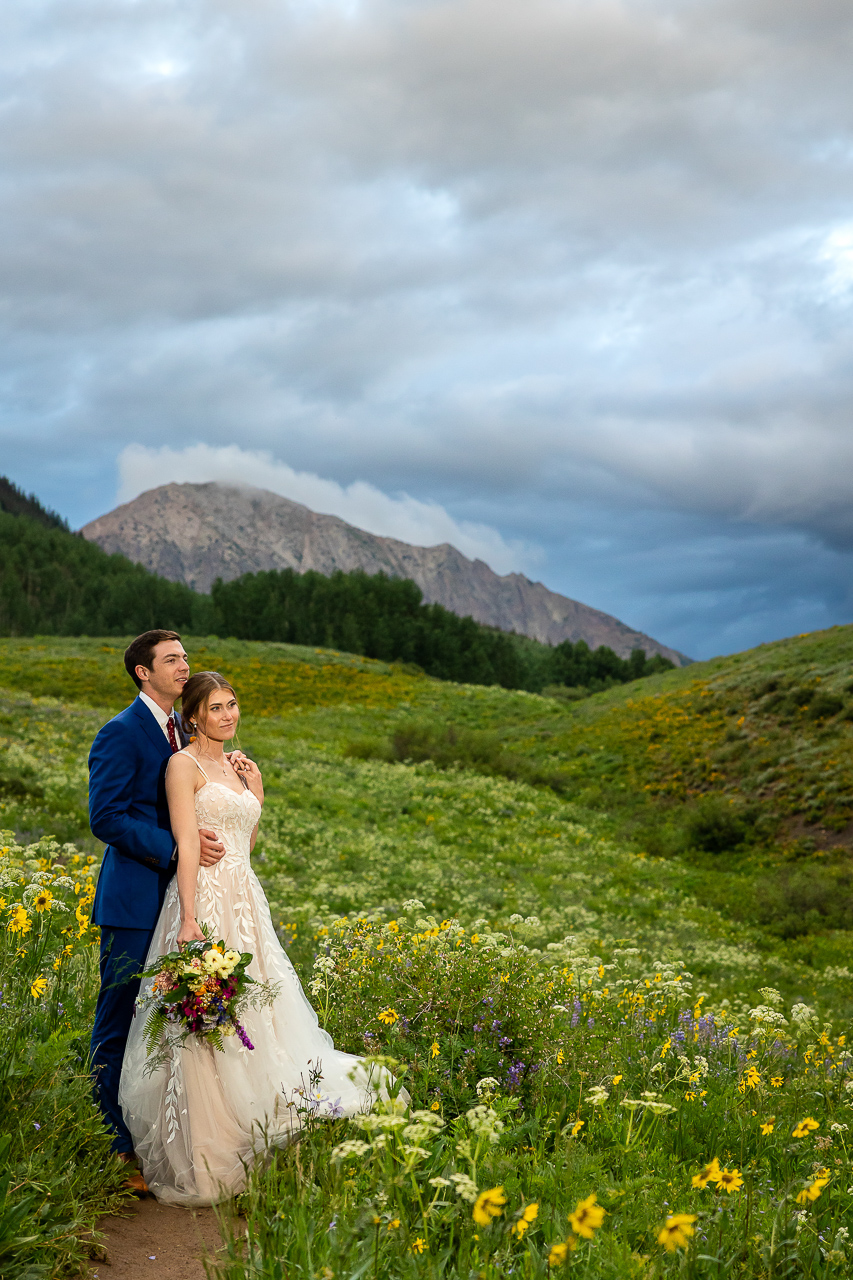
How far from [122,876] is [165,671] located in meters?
1.04

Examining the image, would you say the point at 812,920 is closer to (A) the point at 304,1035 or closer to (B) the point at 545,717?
(A) the point at 304,1035

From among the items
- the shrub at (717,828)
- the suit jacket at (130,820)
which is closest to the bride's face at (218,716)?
the suit jacket at (130,820)

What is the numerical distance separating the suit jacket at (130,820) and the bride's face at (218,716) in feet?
0.81


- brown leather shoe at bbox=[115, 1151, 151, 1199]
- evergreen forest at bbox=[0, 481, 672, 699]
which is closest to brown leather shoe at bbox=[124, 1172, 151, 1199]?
brown leather shoe at bbox=[115, 1151, 151, 1199]

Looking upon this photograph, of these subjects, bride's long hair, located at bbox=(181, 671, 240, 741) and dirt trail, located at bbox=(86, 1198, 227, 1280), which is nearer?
dirt trail, located at bbox=(86, 1198, 227, 1280)

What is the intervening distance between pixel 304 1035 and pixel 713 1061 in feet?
8.61

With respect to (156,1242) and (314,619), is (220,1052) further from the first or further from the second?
(314,619)

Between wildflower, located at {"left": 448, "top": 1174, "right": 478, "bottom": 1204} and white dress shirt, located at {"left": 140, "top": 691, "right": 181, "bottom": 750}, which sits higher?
white dress shirt, located at {"left": 140, "top": 691, "right": 181, "bottom": 750}

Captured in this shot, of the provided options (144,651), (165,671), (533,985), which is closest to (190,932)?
(165,671)

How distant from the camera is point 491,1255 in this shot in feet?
A: 8.81

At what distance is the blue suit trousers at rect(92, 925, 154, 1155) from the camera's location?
388cm

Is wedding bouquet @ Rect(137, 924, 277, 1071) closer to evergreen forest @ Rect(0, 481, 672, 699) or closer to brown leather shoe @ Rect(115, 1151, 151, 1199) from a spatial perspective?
brown leather shoe @ Rect(115, 1151, 151, 1199)

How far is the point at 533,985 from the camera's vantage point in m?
5.12

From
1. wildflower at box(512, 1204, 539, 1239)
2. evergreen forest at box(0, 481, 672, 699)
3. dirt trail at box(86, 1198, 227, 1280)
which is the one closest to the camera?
wildflower at box(512, 1204, 539, 1239)
